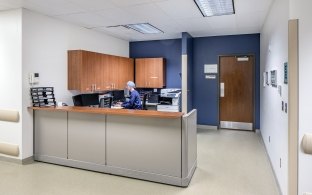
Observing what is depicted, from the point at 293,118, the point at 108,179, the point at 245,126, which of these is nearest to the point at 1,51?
the point at 108,179

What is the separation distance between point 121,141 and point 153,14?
2487 millimetres

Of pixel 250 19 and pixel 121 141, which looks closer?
pixel 121 141

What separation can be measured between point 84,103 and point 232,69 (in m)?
4.15

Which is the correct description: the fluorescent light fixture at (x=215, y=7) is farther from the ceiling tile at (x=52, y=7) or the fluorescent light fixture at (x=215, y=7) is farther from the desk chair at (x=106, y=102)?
the desk chair at (x=106, y=102)

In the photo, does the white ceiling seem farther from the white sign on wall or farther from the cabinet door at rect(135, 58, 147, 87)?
the cabinet door at rect(135, 58, 147, 87)

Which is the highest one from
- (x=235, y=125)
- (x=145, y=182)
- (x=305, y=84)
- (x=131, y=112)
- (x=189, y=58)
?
(x=189, y=58)

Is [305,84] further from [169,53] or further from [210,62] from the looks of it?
[169,53]

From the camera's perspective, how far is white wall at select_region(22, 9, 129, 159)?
405 centimetres

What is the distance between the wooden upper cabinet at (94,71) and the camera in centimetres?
488

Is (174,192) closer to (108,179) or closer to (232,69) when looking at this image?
(108,179)

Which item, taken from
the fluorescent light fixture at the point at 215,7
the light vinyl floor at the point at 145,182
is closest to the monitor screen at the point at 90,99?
the light vinyl floor at the point at 145,182

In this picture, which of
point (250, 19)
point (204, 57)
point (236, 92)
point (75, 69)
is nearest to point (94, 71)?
point (75, 69)

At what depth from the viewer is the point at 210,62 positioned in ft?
22.2

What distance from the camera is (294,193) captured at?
2416 millimetres
